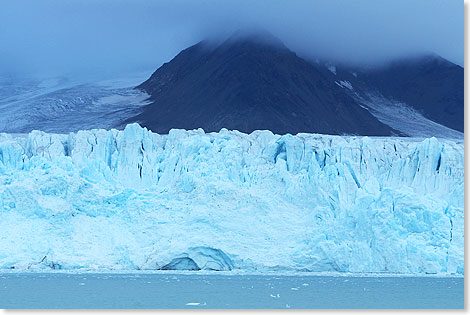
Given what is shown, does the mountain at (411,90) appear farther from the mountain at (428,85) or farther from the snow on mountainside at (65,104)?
the snow on mountainside at (65,104)

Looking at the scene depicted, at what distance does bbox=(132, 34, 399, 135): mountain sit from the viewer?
4959 centimetres

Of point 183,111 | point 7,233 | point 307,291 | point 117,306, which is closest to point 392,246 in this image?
point 307,291

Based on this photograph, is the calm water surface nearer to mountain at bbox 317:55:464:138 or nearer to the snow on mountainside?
the snow on mountainside

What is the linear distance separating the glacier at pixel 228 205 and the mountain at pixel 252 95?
21.3m

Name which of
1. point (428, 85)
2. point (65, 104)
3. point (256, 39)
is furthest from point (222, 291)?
point (428, 85)

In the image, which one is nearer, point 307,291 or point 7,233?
point 307,291

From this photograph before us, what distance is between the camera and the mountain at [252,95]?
49.6m

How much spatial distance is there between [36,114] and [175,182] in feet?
93.3

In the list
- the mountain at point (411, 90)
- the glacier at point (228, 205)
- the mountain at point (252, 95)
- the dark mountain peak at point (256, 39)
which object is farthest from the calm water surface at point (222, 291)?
the mountain at point (411, 90)

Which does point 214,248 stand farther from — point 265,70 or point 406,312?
point 265,70

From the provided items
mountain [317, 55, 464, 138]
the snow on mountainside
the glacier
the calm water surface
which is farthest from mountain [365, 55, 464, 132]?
the calm water surface

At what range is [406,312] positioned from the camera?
660 inches

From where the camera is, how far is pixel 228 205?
23734mm

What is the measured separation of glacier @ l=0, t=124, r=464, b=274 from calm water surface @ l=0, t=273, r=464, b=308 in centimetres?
45
